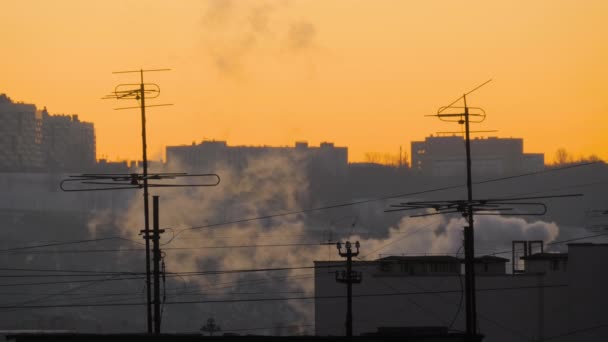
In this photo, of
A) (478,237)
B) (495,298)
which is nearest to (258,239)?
(478,237)

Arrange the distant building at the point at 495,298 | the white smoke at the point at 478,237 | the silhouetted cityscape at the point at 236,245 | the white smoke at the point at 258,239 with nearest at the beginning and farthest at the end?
the distant building at the point at 495,298 < the white smoke at the point at 478,237 < the silhouetted cityscape at the point at 236,245 < the white smoke at the point at 258,239

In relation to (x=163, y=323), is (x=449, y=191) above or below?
above

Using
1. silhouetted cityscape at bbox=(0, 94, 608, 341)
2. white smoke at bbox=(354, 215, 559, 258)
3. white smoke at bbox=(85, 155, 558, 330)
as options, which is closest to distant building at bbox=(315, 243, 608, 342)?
silhouetted cityscape at bbox=(0, 94, 608, 341)

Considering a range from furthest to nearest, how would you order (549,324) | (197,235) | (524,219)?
(197,235)
(524,219)
(549,324)

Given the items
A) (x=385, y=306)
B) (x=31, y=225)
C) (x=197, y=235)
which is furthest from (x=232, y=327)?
(x=385, y=306)

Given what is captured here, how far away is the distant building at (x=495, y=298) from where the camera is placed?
64.1 metres

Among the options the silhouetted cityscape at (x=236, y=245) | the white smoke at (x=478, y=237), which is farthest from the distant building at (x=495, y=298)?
the white smoke at (x=478, y=237)

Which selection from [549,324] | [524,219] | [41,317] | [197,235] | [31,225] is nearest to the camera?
[549,324]

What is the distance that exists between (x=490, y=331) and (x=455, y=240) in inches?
3222

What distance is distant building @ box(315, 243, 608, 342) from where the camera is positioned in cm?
6406

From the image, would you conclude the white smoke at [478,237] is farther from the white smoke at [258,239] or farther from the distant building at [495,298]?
the distant building at [495,298]

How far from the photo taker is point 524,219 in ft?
525

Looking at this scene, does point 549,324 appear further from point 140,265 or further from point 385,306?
point 140,265

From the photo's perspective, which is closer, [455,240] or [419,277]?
[419,277]
